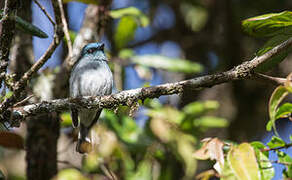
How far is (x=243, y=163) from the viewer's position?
226 cm

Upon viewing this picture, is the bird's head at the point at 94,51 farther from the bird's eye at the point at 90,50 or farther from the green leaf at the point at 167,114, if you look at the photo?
the green leaf at the point at 167,114

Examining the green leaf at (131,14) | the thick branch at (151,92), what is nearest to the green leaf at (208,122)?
the green leaf at (131,14)

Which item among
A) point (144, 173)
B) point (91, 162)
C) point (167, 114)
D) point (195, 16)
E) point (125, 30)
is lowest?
point (144, 173)

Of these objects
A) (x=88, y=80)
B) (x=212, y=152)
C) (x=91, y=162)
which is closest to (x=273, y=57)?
(x=212, y=152)

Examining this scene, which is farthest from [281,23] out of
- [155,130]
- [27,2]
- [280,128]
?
[280,128]

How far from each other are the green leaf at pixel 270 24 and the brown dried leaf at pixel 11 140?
1.99 meters

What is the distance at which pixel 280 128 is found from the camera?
637 cm

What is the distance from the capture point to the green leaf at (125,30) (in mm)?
4504

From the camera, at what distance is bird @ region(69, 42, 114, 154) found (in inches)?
155

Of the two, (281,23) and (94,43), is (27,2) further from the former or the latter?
(281,23)

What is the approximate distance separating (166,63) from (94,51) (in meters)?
0.80

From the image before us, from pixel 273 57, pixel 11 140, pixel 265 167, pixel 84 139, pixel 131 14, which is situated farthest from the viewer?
pixel 131 14

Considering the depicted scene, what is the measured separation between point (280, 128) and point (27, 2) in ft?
14.5

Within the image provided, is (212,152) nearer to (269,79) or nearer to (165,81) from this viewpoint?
(269,79)
